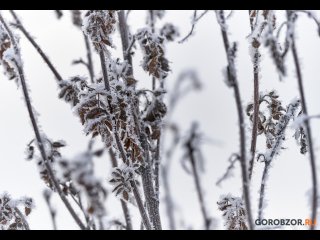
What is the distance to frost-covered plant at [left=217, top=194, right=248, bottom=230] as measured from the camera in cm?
166

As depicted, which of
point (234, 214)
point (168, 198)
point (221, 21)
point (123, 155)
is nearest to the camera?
point (168, 198)

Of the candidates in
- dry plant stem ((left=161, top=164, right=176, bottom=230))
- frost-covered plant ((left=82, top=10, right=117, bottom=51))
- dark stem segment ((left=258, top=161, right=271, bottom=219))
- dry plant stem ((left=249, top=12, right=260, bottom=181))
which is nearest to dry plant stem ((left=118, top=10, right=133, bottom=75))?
frost-covered plant ((left=82, top=10, right=117, bottom=51))

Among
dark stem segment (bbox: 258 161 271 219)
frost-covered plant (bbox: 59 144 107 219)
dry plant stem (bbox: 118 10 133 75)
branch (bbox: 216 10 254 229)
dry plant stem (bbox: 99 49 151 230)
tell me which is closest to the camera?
frost-covered plant (bbox: 59 144 107 219)

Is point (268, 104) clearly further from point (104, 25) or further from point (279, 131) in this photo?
point (104, 25)

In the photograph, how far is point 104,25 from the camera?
1.63m

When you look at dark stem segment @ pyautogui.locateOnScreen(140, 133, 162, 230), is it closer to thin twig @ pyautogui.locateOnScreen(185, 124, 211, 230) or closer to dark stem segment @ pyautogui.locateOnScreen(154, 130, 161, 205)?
dark stem segment @ pyautogui.locateOnScreen(154, 130, 161, 205)

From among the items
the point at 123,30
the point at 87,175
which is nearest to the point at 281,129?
the point at 123,30

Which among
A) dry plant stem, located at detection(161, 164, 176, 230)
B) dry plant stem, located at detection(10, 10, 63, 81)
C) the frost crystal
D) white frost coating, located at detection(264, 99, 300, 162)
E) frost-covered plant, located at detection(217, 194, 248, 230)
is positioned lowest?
dry plant stem, located at detection(161, 164, 176, 230)

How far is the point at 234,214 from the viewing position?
1677mm

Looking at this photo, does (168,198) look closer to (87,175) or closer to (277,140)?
(87,175)

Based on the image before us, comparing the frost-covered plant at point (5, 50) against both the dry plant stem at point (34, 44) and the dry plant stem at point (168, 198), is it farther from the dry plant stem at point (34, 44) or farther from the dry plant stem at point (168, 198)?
the dry plant stem at point (168, 198)
